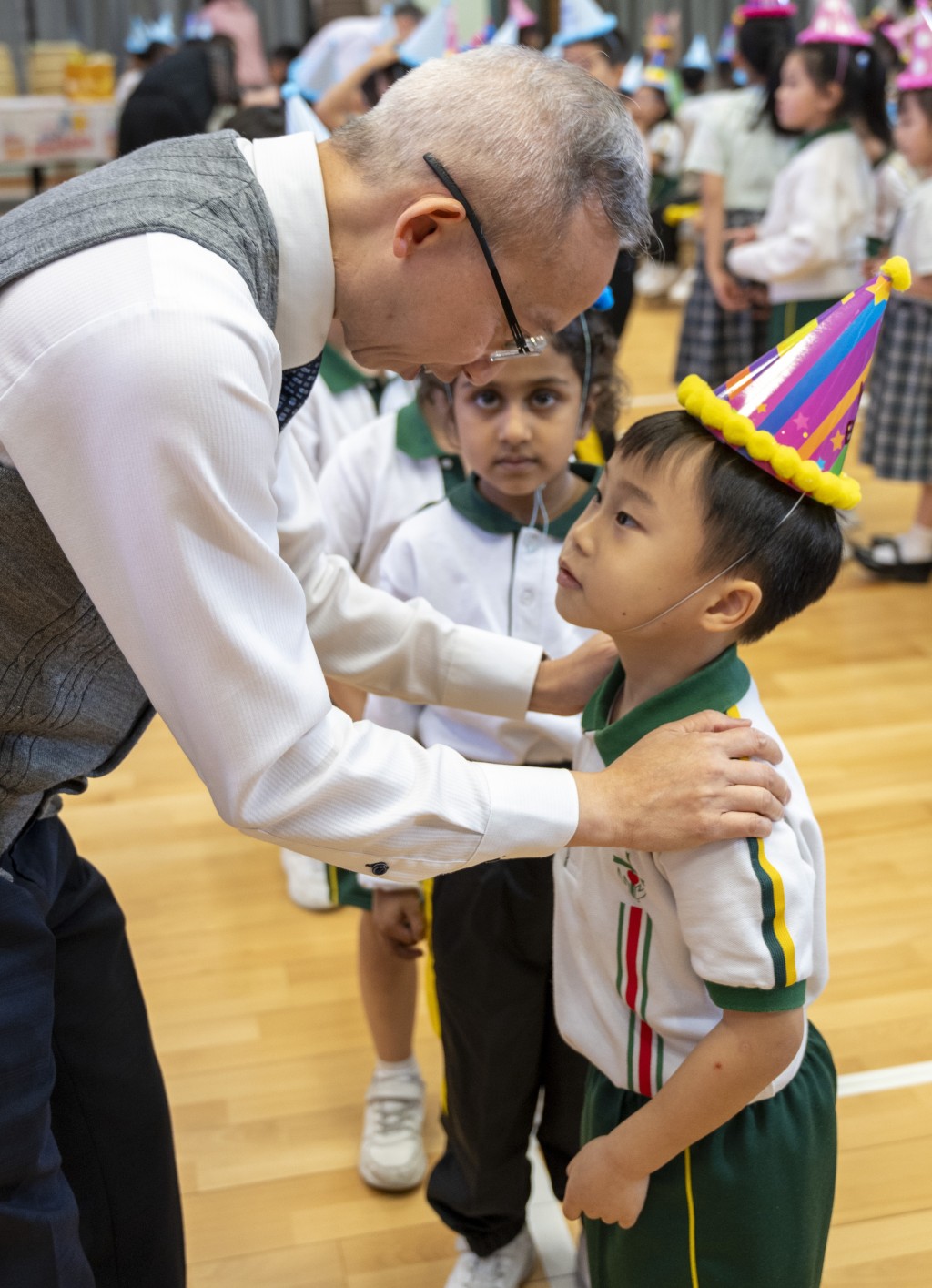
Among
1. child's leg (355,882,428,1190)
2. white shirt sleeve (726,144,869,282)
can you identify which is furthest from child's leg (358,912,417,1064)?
white shirt sleeve (726,144,869,282)

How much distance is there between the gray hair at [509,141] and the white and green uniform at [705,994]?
387 millimetres

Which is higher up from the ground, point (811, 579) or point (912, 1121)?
point (811, 579)

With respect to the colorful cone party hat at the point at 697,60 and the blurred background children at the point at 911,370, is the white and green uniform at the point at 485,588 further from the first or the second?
the colorful cone party hat at the point at 697,60

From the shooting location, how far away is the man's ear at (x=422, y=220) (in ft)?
3.09

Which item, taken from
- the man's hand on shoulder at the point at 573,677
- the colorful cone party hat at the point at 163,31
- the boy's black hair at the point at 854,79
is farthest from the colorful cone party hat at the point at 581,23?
the man's hand on shoulder at the point at 573,677

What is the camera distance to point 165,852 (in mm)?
2590

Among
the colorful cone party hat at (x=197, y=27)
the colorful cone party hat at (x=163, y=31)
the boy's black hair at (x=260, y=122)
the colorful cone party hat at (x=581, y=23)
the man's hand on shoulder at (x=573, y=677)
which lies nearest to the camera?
the man's hand on shoulder at (x=573, y=677)

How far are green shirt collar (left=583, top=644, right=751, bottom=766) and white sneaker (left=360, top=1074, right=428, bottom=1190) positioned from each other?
2.84 feet

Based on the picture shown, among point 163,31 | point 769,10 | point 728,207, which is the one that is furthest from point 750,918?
point 163,31

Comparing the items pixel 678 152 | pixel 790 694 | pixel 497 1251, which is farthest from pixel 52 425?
pixel 678 152

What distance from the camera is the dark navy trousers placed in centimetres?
101

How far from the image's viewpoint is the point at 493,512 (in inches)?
58.6

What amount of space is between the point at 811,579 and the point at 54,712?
62cm

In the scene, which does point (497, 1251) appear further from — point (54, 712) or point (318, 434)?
point (318, 434)
